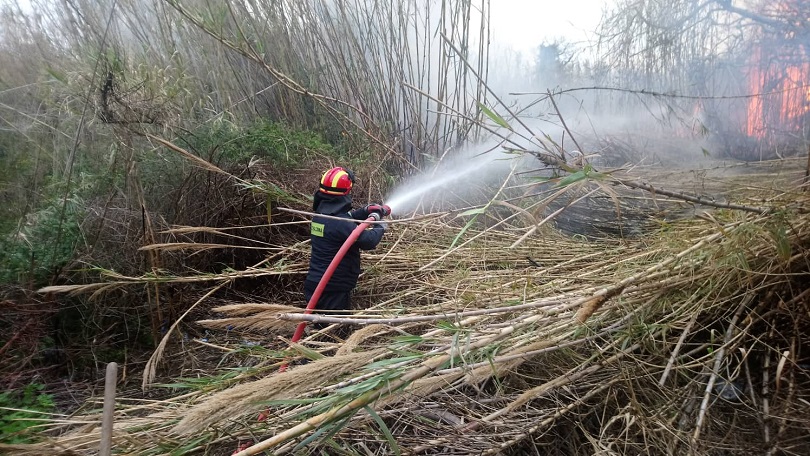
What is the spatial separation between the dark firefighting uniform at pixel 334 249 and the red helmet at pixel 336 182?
4 cm

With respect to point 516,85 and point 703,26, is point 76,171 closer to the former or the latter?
point 703,26

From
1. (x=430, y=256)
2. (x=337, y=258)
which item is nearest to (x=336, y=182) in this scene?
(x=337, y=258)

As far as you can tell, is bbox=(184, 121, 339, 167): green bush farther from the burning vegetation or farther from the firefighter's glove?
the firefighter's glove

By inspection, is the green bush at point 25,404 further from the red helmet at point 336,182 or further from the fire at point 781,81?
the fire at point 781,81

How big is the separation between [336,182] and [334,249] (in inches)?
16.1

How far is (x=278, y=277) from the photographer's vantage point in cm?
357

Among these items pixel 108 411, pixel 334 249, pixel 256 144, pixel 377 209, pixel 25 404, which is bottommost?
pixel 25 404

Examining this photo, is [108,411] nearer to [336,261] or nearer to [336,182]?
[336,261]

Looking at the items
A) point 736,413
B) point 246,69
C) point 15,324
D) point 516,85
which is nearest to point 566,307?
point 736,413

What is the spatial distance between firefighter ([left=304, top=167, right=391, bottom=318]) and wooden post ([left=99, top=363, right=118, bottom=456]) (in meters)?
1.81

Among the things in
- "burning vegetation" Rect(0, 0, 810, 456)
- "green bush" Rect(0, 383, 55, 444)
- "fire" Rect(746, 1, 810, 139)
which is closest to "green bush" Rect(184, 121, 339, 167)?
"burning vegetation" Rect(0, 0, 810, 456)

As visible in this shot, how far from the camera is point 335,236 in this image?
9.48ft

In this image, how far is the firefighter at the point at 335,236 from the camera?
113 inches

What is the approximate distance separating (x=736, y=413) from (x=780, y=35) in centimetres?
359
